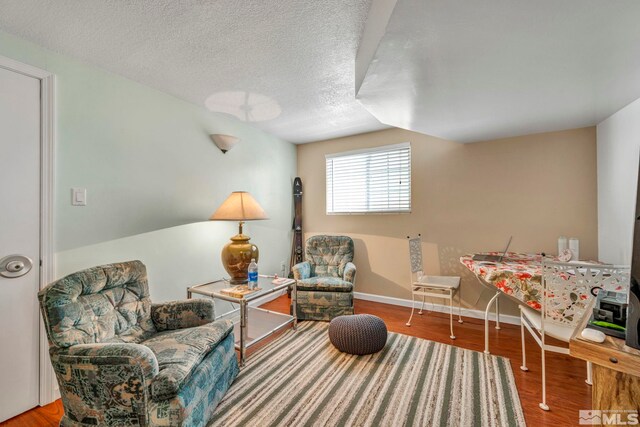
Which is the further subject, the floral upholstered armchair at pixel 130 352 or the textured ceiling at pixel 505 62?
the floral upholstered armchair at pixel 130 352

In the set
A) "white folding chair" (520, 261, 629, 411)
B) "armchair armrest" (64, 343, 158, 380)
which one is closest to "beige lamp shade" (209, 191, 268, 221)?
"armchair armrest" (64, 343, 158, 380)

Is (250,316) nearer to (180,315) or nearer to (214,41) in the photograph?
(180,315)

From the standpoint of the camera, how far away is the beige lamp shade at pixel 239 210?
8.44ft

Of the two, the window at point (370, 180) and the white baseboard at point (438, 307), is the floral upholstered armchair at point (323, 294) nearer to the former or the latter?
the white baseboard at point (438, 307)

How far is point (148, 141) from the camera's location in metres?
2.49

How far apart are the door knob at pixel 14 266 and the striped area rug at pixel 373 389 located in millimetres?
1605

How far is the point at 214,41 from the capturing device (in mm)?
1828

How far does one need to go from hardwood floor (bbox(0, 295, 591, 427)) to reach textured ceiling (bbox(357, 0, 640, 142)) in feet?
6.88

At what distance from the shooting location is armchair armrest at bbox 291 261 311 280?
3.23 meters

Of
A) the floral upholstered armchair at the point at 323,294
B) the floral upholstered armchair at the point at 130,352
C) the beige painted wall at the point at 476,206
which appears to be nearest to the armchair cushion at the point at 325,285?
the floral upholstered armchair at the point at 323,294

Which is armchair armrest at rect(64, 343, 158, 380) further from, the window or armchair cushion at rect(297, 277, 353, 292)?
the window

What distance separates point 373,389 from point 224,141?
2.81 metres

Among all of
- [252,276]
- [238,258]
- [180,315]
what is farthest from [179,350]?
[238,258]

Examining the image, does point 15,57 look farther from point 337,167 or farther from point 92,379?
point 337,167
